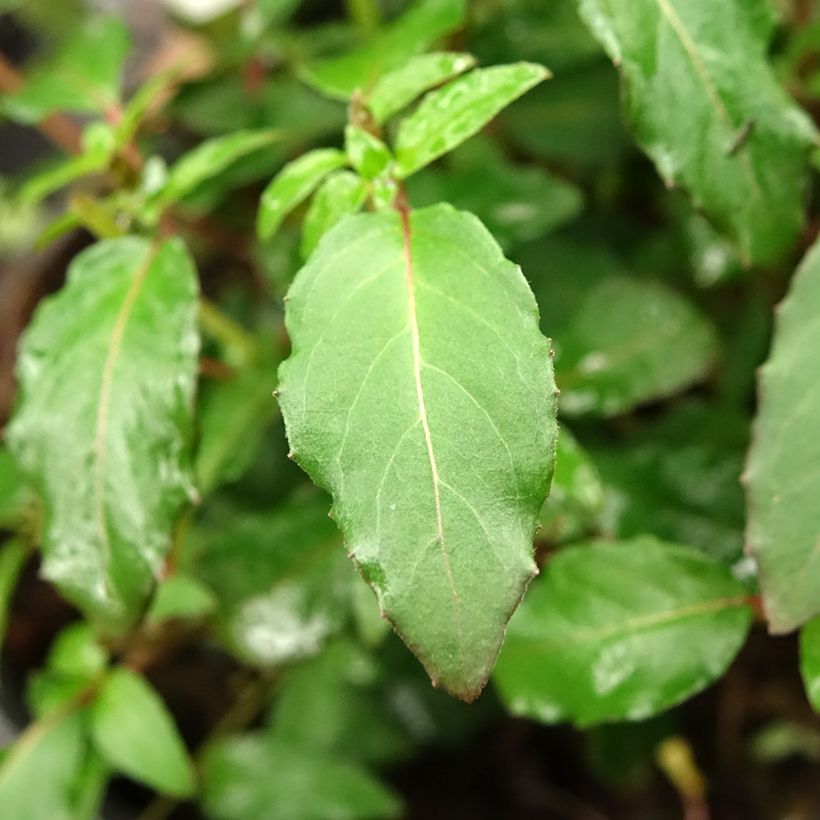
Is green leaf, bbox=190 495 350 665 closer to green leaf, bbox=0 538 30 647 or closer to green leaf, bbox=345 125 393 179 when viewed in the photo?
green leaf, bbox=0 538 30 647

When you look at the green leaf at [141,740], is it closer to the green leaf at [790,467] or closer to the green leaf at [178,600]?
the green leaf at [178,600]

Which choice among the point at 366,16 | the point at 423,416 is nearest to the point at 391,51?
the point at 366,16

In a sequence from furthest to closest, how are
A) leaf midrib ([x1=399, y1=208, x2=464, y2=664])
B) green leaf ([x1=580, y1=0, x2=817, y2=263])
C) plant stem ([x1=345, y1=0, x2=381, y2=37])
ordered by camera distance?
plant stem ([x1=345, y1=0, x2=381, y2=37]), green leaf ([x1=580, y1=0, x2=817, y2=263]), leaf midrib ([x1=399, y1=208, x2=464, y2=664])

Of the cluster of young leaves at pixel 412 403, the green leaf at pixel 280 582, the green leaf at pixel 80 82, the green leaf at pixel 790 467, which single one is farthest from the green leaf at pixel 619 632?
the green leaf at pixel 80 82

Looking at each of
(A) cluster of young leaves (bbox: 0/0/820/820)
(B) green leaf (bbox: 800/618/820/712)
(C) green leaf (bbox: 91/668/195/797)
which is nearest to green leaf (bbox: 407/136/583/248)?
(A) cluster of young leaves (bbox: 0/0/820/820)

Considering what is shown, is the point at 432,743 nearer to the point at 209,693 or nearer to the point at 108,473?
the point at 209,693

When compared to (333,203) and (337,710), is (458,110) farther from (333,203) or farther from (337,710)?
(337,710)
